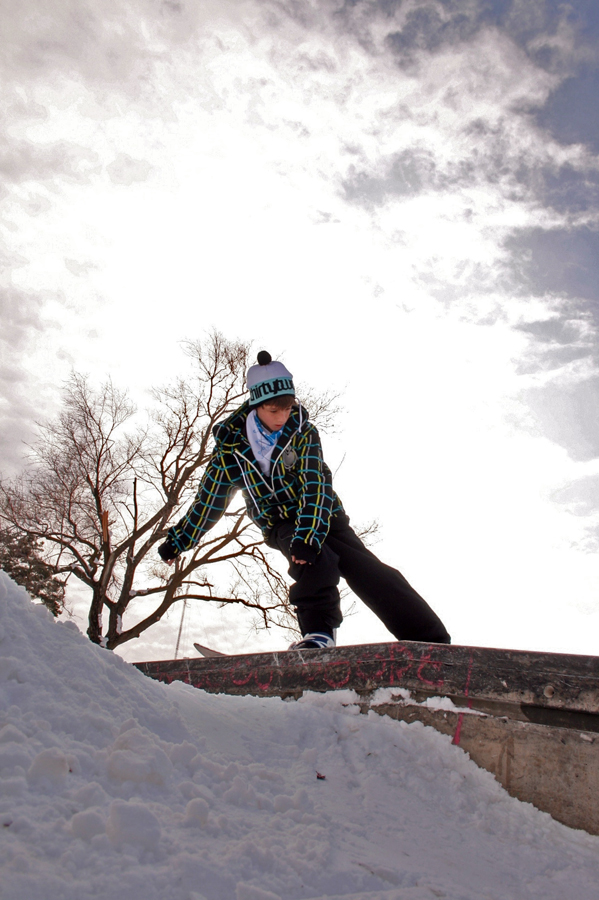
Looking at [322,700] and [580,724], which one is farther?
[322,700]

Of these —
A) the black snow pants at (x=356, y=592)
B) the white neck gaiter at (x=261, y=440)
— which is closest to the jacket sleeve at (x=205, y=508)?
the white neck gaiter at (x=261, y=440)

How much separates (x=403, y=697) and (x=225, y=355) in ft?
41.7

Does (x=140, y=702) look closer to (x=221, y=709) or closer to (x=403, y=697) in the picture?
(x=221, y=709)

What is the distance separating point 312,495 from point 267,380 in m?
0.90

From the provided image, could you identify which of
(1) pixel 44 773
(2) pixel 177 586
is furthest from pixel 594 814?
(2) pixel 177 586

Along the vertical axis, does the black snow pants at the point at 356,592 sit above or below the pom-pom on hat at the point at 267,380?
below

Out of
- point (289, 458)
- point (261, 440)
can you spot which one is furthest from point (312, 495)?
point (261, 440)

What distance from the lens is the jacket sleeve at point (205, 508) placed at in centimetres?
426

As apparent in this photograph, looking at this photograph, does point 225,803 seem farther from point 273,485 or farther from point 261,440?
point 261,440

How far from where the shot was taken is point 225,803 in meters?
1.69

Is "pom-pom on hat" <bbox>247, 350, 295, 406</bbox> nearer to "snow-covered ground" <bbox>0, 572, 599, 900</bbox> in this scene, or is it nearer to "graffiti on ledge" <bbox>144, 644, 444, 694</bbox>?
"graffiti on ledge" <bbox>144, 644, 444, 694</bbox>

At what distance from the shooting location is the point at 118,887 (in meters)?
1.16

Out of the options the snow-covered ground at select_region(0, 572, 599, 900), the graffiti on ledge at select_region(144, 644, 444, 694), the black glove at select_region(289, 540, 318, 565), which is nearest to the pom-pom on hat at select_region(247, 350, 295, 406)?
the black glove at select_region(289, 540, 318, 565)

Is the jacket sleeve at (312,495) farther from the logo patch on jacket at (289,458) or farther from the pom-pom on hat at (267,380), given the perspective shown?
the pom-pom on hat at (267,380)
